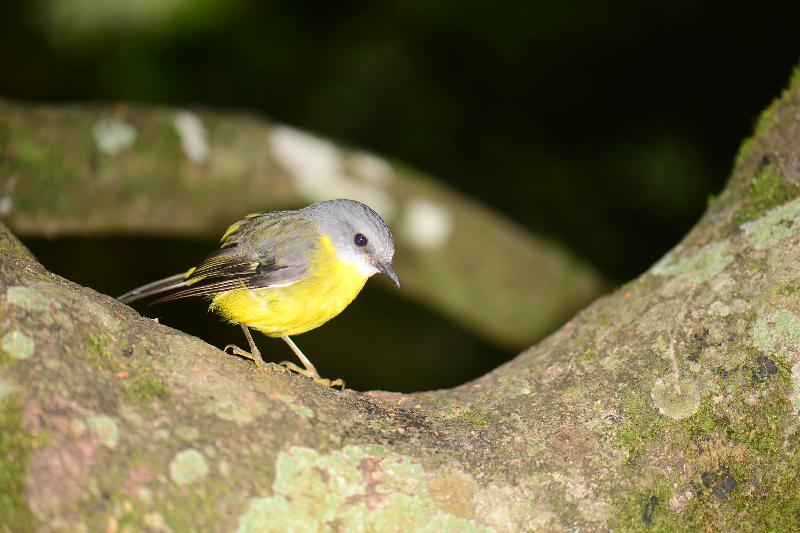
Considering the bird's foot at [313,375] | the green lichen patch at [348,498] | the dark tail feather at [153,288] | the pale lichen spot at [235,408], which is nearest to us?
the green lichen patch at [348,498]

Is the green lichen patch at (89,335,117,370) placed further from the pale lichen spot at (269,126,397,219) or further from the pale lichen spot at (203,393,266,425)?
the pale lichen spot at (269,126,397,219)

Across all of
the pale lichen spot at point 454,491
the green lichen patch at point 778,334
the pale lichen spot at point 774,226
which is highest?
the pale lichen spot at point 774,226

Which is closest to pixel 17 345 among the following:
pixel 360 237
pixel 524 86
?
pixel 360 237

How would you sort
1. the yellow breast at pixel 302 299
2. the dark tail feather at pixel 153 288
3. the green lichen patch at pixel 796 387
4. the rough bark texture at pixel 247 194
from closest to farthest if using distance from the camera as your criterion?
the green lichen patch at pixel 796 387
the yellow breast at pixel 302 299
the dark tail feather at pixel 153 288
the rough bark texture at pixel 247 194

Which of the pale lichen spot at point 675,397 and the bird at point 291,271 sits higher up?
the pale lichen spot at point 675,397

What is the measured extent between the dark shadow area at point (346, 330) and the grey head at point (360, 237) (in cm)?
481

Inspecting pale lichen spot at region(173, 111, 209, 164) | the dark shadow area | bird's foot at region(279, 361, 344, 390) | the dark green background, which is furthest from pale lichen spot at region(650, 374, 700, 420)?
the dark shadow area

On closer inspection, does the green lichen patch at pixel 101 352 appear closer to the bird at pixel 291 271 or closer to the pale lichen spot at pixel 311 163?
the bird at pixel 291 271

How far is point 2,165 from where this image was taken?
4637 millimetres

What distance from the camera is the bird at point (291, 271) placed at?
365 cm

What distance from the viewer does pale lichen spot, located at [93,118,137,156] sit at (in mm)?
4746

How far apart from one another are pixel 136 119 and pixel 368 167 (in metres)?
1.49

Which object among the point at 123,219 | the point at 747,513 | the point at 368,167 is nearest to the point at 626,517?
the point at 747,513


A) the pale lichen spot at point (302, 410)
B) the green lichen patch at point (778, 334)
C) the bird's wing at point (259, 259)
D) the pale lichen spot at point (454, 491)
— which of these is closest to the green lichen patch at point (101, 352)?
the pale lichen spot at point (302, 410)
